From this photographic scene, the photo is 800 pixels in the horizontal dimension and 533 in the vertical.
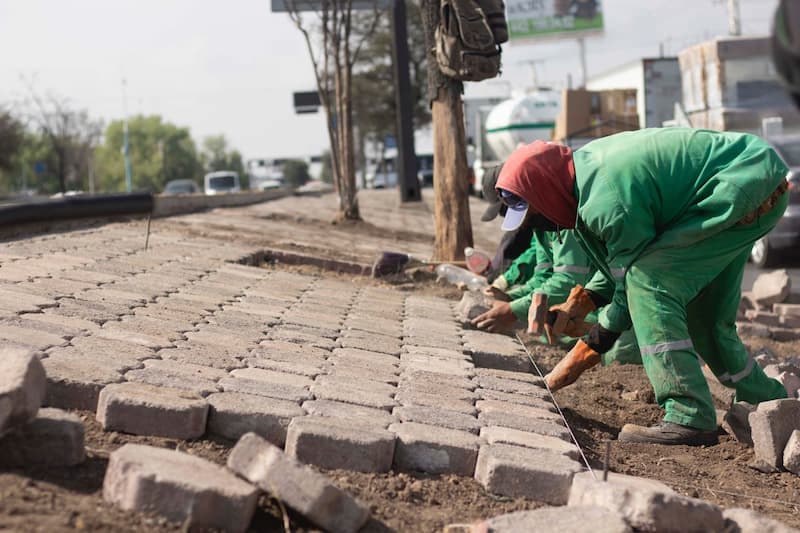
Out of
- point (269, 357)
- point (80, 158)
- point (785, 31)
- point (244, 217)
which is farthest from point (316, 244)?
point (80, 158)

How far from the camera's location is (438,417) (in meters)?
4.07

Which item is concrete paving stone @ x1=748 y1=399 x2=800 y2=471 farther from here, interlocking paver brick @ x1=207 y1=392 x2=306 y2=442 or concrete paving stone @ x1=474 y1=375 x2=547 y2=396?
interlocking paver brick @ x1=207 y1=392 x2=306 y2=442

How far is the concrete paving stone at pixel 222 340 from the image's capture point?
488cm

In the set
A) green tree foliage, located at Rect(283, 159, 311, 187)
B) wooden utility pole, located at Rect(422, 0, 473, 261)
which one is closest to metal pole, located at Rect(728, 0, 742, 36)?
wooden utility pole, located at Rect(422, 0, 473, 261)

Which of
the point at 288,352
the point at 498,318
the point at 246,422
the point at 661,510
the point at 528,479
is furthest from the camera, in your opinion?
the point at 498,318

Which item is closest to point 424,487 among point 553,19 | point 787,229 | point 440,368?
point 440,368

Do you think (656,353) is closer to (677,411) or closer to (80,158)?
(677,411)

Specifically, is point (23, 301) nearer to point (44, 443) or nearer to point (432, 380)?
point (432, 380)

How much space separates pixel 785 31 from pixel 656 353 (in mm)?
2933

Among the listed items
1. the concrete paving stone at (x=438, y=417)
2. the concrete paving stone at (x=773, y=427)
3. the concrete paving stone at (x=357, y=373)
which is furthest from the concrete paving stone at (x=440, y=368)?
the concrete paving stone at (x=773, y=427)

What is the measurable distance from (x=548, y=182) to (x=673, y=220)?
0.57 meters

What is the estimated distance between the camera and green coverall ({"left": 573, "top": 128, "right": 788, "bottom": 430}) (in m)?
4.42

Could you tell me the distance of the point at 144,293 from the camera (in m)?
6.00

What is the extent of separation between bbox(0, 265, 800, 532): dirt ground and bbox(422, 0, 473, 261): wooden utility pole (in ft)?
12.9
